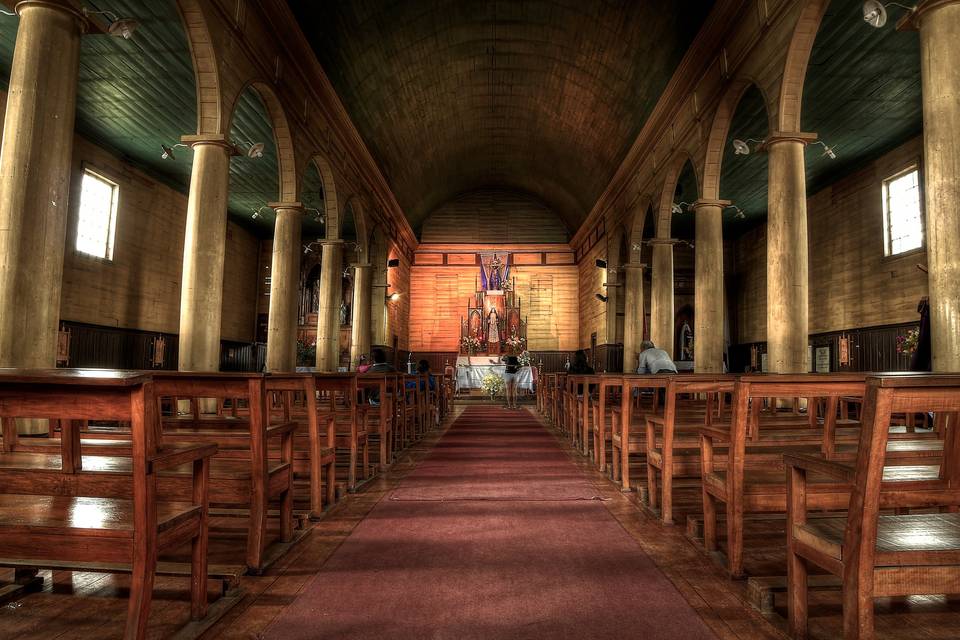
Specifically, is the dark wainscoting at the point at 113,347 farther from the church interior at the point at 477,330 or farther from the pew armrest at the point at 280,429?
the pew armrest at the point at 280,429

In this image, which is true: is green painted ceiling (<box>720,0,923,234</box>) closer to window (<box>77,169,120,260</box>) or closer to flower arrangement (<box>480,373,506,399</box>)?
flower arrangement (<box>480,373,506,399</box>)

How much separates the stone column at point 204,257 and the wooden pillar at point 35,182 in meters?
1.97

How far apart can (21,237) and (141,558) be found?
4.09 metres

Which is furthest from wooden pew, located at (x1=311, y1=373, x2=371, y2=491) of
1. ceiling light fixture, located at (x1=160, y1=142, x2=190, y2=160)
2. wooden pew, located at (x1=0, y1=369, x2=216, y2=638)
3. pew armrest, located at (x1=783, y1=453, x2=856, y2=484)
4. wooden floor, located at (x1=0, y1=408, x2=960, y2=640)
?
ceiling light fixture, located at (x1=160, y1=142, x2=190, y2=160)

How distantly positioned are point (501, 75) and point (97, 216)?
950cm

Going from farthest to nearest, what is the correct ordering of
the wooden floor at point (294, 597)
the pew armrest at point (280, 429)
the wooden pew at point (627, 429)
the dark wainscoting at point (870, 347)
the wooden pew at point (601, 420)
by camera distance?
the dark wainscoting at point (870, 347) < the wooden pew at point (601, 420) < the wooden pew at point (627, 429) < the pew armrest at point (280, 429) < the wooden floor at point (294, 597)

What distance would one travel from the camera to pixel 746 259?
1823cm

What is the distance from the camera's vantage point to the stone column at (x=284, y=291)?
30.2 feet

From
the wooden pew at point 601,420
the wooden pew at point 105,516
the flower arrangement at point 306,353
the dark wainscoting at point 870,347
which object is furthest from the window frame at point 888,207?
the flower arrangement at point 306,353

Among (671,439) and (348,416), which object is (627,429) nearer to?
(671,439)

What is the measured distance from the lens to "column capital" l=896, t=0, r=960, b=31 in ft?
14.4

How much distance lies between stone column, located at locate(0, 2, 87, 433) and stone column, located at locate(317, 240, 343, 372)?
732cm

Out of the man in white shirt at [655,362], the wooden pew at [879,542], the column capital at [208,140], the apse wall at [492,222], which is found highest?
the apse wall at [492,222]

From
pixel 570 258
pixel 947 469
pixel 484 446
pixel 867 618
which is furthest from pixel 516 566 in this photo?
pixel 570 258
